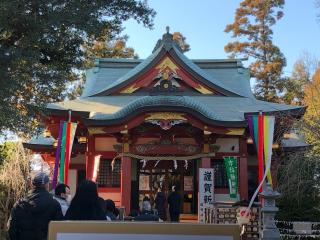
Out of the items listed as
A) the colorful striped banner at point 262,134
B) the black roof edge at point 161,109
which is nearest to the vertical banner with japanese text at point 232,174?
the colorful striped banner at point 262,134

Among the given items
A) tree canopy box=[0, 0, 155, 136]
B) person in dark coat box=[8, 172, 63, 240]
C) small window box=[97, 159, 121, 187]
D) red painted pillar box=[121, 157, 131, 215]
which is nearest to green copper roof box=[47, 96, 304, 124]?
red painted pillar box=[121, 157, 131, 215]

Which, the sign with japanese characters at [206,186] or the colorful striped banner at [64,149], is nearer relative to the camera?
the colorful striped banner at [64,149]

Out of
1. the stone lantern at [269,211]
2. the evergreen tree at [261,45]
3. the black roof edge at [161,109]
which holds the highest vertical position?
the evergreen tree at [261,45]

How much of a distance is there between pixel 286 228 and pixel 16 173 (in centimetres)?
1278

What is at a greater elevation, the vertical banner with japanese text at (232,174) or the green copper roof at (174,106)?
the green copper roof at (174,106)

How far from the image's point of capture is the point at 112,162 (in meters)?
15.5

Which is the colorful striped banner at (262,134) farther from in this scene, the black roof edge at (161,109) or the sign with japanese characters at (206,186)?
the sign with japanese characters at (206,186)

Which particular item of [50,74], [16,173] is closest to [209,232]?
[50,74]

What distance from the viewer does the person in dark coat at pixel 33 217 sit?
13.5 feet

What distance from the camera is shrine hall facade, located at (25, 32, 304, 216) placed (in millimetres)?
14500

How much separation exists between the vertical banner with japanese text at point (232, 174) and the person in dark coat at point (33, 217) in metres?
11.1

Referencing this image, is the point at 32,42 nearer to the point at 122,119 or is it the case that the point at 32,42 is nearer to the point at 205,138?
the point at 122,119

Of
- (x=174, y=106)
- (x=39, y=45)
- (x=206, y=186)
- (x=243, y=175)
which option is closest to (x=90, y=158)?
(x=174, y=106)

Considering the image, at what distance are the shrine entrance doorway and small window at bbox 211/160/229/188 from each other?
0.85m
